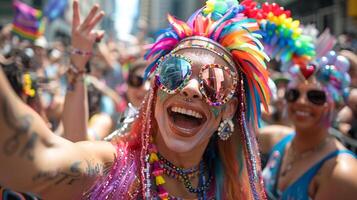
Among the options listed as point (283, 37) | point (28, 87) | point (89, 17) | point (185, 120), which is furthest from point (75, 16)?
point (283, 37)

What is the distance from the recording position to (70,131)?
8.94ft

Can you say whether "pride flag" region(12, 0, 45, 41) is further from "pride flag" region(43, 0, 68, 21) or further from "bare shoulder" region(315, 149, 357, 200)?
"bare shoulder" region(315, 149, 357, 200)

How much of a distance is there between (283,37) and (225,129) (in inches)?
43.8

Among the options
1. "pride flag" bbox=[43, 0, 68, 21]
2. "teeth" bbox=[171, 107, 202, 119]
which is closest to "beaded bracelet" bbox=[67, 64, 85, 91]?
"teeth" bbox=[171, 107, 202, 119]

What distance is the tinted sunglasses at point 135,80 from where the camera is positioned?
4238mm

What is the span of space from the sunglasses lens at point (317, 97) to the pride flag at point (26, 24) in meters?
5.53

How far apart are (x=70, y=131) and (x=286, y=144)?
65.9 inches

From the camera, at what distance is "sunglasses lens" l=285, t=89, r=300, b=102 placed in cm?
333

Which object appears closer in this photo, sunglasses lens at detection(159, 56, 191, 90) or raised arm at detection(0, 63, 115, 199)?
raised arm at detection(0, 63, 115, 199)

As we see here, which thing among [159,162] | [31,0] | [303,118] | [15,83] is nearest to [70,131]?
[15,83]

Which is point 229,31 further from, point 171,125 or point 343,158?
point 343,158

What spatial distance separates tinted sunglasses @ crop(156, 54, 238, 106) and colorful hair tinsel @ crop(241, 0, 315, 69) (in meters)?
0.52

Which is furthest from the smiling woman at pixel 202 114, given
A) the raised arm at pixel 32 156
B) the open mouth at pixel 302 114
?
the open mouth at pixel 302 114

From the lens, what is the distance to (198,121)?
202 cm
